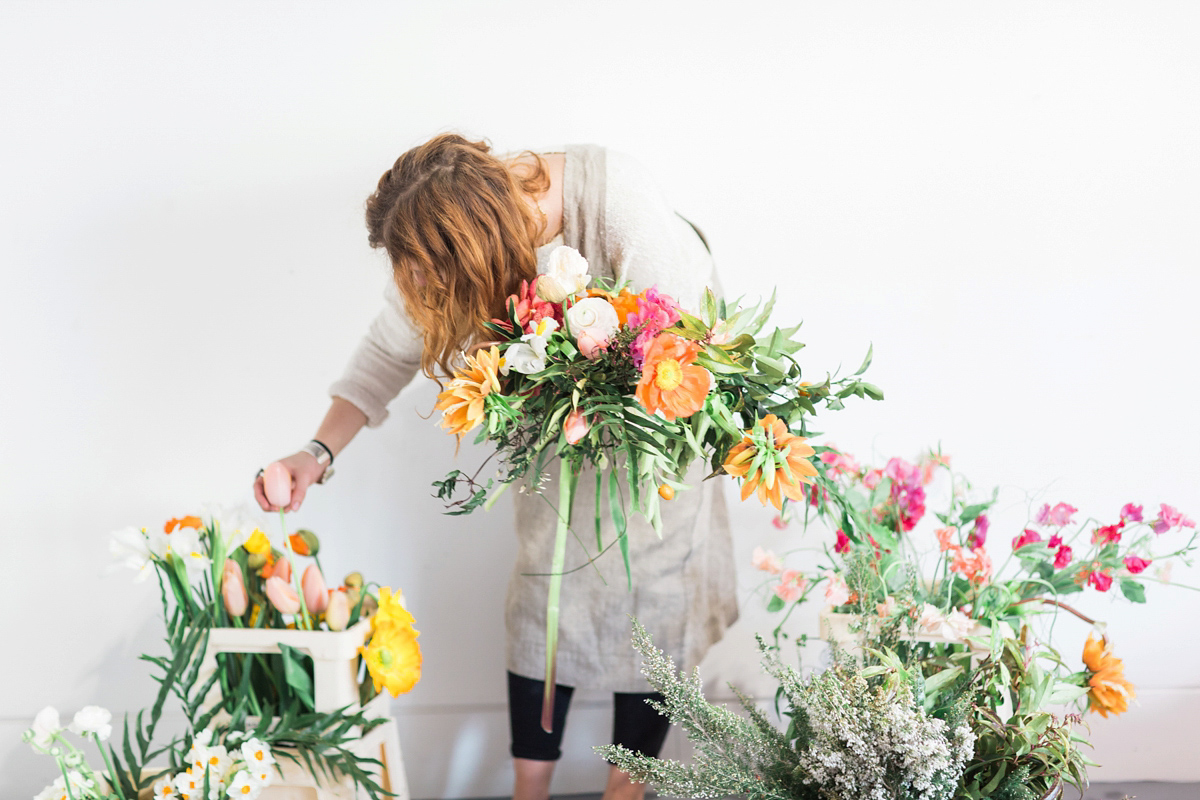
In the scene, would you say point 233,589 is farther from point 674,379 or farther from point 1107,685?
point 1107,685

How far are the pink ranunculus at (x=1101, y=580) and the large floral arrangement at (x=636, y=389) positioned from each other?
0.53 metres

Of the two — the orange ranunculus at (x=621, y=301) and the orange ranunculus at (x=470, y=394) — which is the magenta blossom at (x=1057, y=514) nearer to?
the orange ranunculus at (x=621, y=301)

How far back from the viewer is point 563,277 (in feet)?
3.01

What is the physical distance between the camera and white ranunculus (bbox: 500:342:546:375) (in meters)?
0.88

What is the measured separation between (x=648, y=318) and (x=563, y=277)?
0.12m

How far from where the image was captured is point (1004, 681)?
0.85 meters

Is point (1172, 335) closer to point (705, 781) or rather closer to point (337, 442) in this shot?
point (705, 781)

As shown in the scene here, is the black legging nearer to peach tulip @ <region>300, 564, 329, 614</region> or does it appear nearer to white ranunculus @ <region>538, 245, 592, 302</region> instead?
peach tulip @ <region>300, 564, 329, 614</region>

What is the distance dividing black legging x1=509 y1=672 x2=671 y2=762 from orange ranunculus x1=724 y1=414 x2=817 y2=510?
0.56 metres

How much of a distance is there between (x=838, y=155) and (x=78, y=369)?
1.49m

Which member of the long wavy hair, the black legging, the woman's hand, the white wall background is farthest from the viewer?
the white wall background

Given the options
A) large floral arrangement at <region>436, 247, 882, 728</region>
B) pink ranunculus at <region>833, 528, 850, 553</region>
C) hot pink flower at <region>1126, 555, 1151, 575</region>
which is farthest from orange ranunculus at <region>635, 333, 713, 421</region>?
hot pink flower at <region>1126, 555, 1151, 575</region>

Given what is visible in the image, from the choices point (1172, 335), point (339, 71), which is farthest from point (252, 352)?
point (1172, 335)

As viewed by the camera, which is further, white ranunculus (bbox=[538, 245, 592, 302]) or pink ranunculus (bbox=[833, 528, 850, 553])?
pink ranunculus (bbox=[833, 528, 850, 553])
